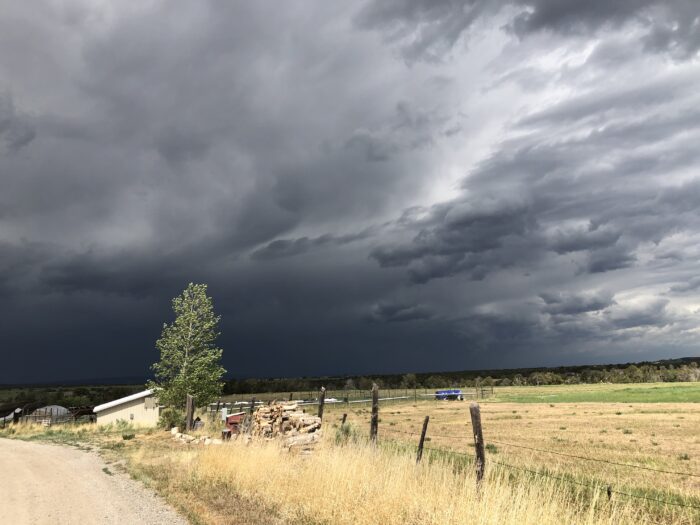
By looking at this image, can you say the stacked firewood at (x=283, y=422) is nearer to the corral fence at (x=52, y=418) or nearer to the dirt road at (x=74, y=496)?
the dirt road at (x=74, y=496)

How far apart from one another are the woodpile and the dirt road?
20.1 feet

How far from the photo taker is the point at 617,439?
28.3 meters

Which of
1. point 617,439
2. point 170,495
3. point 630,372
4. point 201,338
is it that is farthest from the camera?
point 630,372

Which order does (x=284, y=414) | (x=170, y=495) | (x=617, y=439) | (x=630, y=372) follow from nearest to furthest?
(x=170, y=495) < (x=284, y=414) < (x=617, y=439) < (x=630, y=372)

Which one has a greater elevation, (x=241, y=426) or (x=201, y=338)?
(x=201, y=338)

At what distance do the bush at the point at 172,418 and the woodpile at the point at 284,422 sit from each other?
13086mm

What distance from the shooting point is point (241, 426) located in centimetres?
2591

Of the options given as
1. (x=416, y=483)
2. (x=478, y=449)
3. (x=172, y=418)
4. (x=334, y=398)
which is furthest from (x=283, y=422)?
(x=334, y=398)

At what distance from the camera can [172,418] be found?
115ft

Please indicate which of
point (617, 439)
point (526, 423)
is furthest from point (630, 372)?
point (617, 439)

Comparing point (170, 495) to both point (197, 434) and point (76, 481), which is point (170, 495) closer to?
point (76, 481)

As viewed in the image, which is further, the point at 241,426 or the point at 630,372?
the point at 630,372

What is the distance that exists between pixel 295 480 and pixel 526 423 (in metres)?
32.7

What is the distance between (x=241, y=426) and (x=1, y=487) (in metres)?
11.7
